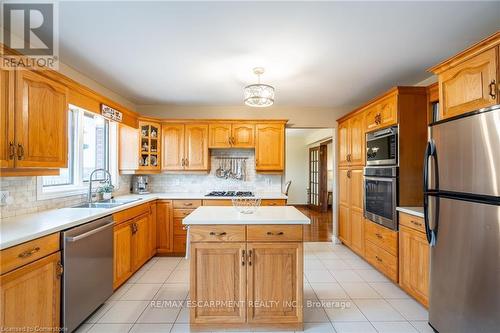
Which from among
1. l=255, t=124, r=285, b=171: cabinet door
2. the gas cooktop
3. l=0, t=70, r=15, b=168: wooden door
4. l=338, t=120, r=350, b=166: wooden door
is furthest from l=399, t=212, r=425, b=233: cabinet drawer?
l=0, t=70, r=15, b=168: wooden door

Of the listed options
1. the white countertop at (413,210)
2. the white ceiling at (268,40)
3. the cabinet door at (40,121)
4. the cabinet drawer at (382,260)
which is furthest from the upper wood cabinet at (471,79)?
the cabinet door at (40,121)

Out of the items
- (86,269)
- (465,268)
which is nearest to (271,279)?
(465,268)

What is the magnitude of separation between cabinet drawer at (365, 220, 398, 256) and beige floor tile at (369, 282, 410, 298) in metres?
0.40

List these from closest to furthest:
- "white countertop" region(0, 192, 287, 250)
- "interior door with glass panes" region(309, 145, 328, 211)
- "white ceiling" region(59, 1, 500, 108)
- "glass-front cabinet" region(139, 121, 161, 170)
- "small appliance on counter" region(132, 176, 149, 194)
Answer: "white countertop" region(0, 192, 287, 250) < "white ceiling" region(59, 1, 500, 108) < "glass-front cabinet" region(139, 121, 161, 170) < "small appliance on counter" region(132, 176, 149, 194) < "interior door with glass panes" region(309, 145, 328, 211)

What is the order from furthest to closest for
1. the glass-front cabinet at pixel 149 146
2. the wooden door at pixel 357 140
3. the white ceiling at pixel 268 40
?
the glass-front cabinet at pixel 149 146, the wooden door at pixel 357 140, the white ceiling at pixel 268 40

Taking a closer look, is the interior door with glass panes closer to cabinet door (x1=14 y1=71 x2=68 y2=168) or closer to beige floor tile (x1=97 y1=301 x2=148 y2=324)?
beige floor tile (x1=97 y1=301 x2=148 y2=324)

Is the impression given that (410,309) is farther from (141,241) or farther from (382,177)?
(141,241)

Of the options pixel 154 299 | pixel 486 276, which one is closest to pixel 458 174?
pixel 486 276

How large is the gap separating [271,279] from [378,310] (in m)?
1.20

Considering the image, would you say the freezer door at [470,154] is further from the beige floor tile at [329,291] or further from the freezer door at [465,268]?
the beige floor tile at [329,291]

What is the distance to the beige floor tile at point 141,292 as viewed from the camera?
245 centimetres

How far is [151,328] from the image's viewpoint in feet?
6.52

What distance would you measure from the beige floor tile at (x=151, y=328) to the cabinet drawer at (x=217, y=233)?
808 millimetres

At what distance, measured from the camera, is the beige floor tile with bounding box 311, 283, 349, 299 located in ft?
8.21
